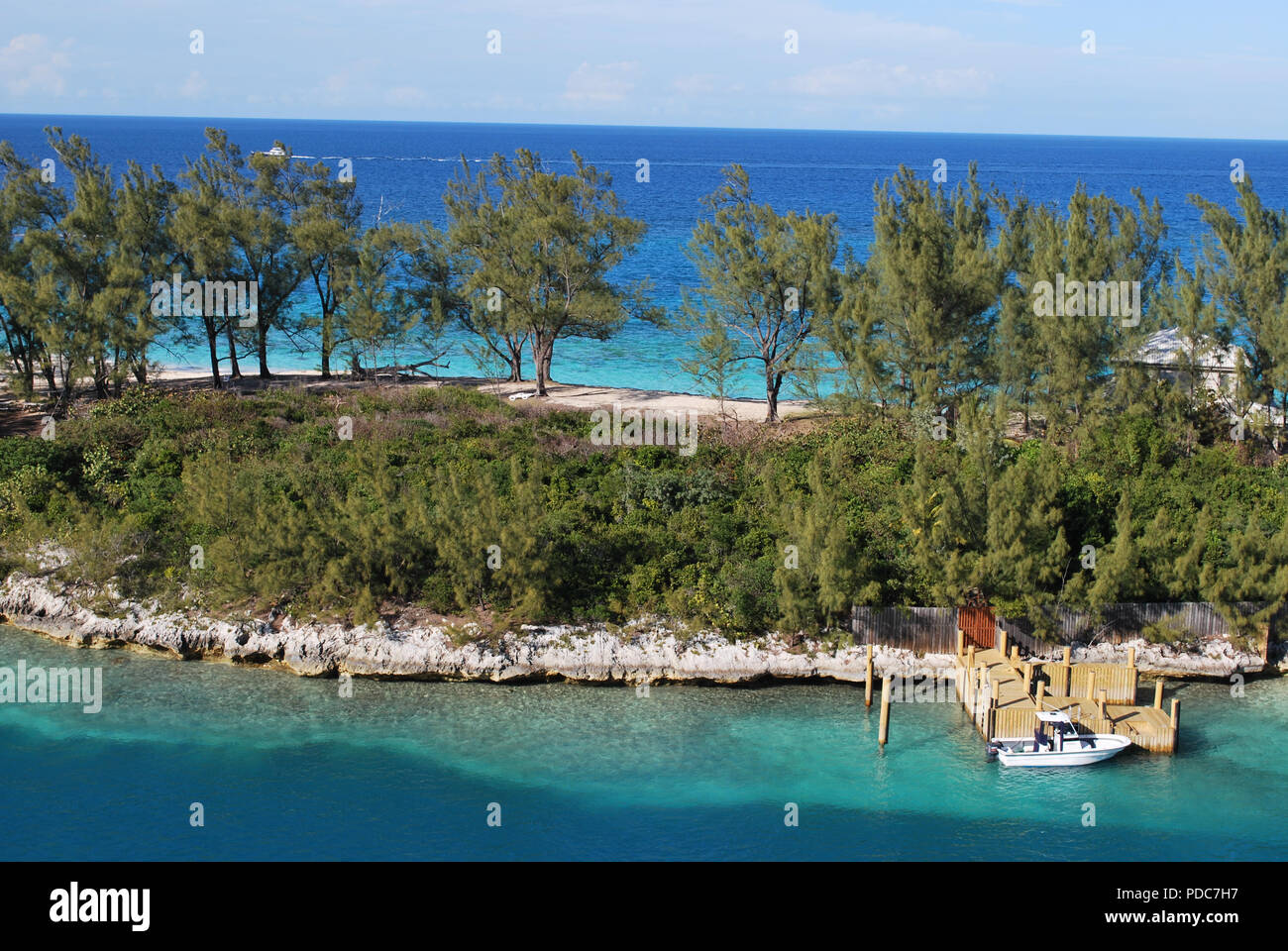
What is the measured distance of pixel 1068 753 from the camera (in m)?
21.4

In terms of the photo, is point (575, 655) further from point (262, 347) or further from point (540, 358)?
point (262, 347)

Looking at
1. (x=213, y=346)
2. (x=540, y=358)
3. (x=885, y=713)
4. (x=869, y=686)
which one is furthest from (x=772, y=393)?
(x=213, y=346)

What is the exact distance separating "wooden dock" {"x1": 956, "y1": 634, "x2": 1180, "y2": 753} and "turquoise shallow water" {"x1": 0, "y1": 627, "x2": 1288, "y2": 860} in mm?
549

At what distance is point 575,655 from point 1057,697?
405 inches

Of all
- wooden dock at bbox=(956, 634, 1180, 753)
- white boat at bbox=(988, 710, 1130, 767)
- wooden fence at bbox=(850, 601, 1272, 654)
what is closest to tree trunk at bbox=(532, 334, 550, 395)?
wooden fence at bbox=(850, 601, 1272, 654)

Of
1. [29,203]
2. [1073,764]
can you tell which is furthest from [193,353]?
[1073,764]

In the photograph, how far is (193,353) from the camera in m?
52.8

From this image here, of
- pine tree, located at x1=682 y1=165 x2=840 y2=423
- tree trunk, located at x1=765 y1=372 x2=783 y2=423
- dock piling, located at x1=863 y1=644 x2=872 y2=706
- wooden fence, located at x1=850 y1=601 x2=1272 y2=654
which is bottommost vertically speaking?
dock piling, located at x1=863 y1=644 x2=872 y2=706

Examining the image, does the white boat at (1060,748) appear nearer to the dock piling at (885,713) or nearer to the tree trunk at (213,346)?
the dock piling at (885,713)

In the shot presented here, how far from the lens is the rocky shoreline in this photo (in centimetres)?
2462

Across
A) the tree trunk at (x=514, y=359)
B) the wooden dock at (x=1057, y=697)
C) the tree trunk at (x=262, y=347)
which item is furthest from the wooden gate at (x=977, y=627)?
the tree trunk at (x=262, y=347)

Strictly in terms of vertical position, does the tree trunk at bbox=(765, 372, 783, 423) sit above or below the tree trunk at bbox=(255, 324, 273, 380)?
below

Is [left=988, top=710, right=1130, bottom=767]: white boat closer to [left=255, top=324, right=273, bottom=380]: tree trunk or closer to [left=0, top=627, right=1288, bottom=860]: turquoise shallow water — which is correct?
[left=0, top=627, right=1288, bottom=860]: turquoise shallow water
